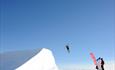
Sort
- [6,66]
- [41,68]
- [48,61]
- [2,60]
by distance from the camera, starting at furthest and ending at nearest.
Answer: [2,60]
[6,66]
[48,61]
[41,68]

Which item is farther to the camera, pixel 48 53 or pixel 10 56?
pixel 10 56

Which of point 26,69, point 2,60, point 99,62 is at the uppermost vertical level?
point 99,62

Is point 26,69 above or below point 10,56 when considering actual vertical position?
below

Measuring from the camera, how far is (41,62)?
5.62m

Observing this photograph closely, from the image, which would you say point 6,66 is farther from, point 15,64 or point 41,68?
point 41,68

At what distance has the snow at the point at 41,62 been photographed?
5313 mm

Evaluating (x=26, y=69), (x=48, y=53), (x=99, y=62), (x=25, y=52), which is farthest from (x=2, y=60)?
(x=99, y=62)

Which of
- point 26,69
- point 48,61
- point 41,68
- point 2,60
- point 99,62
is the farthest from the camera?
point 99,62

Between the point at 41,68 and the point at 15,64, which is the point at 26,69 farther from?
the point at 15,64

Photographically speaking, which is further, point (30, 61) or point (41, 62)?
point (41, 62)

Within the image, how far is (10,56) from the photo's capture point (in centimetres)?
666

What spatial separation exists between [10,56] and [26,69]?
1.70 m

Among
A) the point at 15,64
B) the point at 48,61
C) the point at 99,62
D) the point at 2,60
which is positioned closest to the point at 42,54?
the point at 48,61

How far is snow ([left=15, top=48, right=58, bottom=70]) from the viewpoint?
17.4 ft
